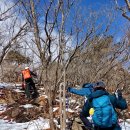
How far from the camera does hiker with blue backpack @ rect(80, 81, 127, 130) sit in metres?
6.19

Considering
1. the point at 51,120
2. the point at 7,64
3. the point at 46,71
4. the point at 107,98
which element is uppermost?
the point at 7,64

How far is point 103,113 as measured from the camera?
6191 millimetres

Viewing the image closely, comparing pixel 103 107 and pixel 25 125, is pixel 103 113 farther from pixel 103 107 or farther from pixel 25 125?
pixel 25 125

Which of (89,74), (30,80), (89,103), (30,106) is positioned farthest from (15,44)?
(89,103)

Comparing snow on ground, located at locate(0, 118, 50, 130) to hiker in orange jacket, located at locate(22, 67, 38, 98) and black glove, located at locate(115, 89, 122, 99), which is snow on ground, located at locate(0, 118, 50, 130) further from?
black glove, located at locate(115, 89, 122, 99)

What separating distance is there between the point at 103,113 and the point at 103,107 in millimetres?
104

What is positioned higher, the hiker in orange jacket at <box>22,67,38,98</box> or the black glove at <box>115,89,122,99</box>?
the hiker in orange jacket at <box>22,67,38,98</box>

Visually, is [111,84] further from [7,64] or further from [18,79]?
[7,64]

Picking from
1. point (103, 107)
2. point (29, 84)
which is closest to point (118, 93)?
point (103, 107)

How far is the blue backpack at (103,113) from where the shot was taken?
20.3 feet

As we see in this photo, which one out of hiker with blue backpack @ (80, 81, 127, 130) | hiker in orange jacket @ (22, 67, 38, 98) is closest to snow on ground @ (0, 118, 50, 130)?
hiker in orange jacket @ (22, 67, 38, 98)

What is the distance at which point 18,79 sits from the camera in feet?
87.3

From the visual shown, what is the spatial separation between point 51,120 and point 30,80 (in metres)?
7.39

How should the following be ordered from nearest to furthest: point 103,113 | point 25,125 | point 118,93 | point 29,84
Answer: point 103,113 → point 118,93 → point 25,125 → point 29,84
